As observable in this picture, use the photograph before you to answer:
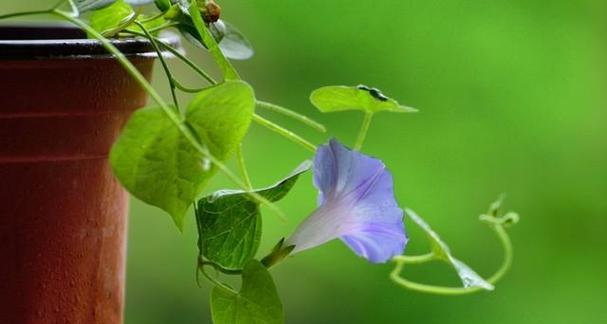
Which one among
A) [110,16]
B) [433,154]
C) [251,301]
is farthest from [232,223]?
[433,154]

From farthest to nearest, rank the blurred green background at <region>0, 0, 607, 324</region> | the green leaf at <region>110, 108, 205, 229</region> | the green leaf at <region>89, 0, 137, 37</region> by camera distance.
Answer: the blurred green background at <region>0, 0, 607, 324</region>
the green leaf at <region>89, 0, 137, 37</region>
the green leaf at <region>110, 108, 205, 229</region>

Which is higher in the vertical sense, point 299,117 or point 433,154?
point 299,117

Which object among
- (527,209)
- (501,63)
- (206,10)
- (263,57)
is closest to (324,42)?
(263,57)

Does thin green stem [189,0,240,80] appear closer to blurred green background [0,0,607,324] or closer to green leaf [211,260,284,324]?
green leaf [211,260,284,324]

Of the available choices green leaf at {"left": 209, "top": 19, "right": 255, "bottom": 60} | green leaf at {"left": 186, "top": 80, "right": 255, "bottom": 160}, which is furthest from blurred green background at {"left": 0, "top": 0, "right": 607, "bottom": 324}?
green leaf at {"left": 186, "top": 80, "right": 255, "bottom": 160}

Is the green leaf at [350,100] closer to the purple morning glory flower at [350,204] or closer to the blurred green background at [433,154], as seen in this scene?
the purple morning glory flower at [350,204]

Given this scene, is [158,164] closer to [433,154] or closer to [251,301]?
[251,301]

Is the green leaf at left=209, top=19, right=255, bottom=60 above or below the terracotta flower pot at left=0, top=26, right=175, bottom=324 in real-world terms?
above
